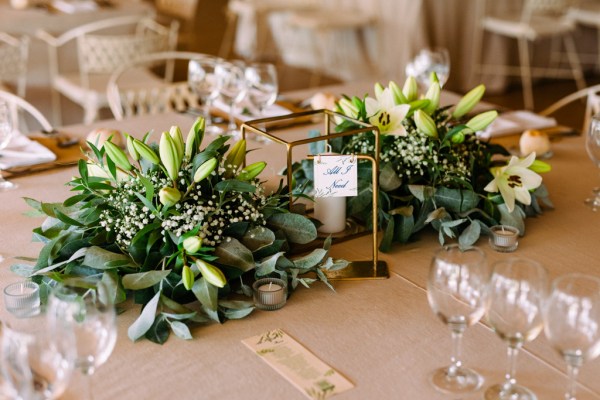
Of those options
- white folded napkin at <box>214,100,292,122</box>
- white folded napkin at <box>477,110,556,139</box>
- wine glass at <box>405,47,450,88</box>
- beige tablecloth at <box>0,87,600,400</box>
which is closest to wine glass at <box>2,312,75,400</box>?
beige tablecloth at <box>0,87,600,400</box>

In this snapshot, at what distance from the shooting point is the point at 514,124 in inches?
104

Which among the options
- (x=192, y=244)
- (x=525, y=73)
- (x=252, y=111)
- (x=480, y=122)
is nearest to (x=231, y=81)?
(x=252, y=111)

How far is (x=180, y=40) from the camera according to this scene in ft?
19.9

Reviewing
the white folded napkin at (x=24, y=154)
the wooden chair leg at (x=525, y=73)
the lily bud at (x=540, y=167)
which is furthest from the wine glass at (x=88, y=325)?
the wooden chair leg at (x=525, y=73)

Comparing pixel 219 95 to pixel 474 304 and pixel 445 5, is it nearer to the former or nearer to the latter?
pixel 474 304

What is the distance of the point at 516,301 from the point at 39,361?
67 centimetres

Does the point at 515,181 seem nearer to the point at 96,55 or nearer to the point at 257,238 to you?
the point at 257,238

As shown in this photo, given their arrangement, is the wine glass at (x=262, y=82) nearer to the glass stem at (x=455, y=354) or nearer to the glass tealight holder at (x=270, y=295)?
the glass tealight holder at (x=270, y=295)

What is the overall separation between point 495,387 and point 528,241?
0.64 metres

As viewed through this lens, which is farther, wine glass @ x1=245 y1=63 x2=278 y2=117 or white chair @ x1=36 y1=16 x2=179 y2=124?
white chair @ x1=36 y1=16 x2=179 y2=124

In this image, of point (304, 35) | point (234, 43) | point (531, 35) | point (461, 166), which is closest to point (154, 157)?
point (461, 166)

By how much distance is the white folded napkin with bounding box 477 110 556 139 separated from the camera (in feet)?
8.41

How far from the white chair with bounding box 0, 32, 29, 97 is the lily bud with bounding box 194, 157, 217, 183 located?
3.02 meters

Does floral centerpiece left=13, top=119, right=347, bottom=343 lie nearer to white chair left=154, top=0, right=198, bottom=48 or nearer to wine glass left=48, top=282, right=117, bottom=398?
wine glass left=48, top=282, right=117, bottom=398
